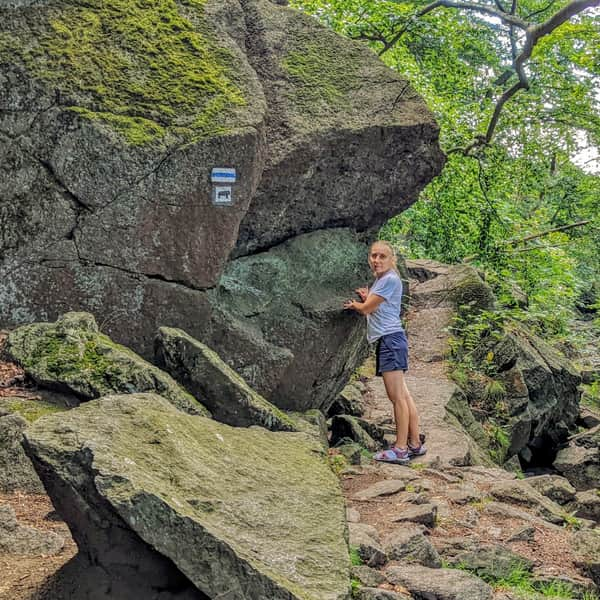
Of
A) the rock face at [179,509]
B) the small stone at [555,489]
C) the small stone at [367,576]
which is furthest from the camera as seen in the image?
the small stone at [555,489]

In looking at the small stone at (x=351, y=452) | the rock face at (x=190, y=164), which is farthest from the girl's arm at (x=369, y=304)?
the small stone at (x=351, y=452)

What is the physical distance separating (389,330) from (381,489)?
6.15 ft

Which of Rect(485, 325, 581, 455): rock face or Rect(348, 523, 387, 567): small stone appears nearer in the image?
Rect(348, 523, 387, 567): small stone

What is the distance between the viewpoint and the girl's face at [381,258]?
8414mm

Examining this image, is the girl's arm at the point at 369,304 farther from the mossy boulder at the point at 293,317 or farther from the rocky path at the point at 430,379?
the rocky path at the point at 430,379

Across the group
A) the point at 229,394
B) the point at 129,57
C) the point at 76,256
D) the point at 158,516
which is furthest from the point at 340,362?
the point at 158,516

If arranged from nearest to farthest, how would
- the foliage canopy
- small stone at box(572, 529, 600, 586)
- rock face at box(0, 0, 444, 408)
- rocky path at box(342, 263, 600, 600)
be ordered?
rocky path at box(342, 263, 600, 600) → small stone at box(572, 529, 600, 586) → rock face at box(0, 0, 444, 408) → the foliage canopy

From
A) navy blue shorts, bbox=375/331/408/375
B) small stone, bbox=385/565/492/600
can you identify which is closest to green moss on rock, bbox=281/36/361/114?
navy blue shorts, bbox=375/331/408/375

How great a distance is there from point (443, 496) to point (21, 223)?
4.67m

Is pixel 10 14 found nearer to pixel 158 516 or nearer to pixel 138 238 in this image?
pixel 138 238

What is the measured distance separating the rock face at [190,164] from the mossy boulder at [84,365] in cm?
89

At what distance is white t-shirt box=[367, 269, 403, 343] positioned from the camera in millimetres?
8398

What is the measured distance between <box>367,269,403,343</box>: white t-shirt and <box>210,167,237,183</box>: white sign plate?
6.73 ft

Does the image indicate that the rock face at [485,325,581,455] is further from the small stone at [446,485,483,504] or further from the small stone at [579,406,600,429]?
the small stone at [446,485,483,504]
